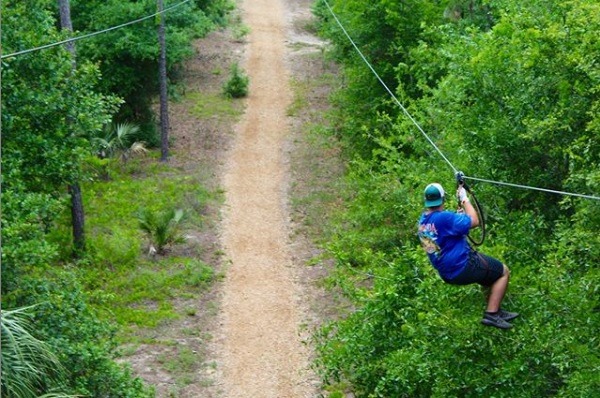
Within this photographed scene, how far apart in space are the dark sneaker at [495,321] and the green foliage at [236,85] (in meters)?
24.6

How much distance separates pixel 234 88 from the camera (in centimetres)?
3275

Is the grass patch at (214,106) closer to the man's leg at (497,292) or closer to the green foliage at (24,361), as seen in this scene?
the green foliage at (24,361)

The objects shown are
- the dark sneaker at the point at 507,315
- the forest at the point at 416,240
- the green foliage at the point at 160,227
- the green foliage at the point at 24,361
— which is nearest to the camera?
the dark sneaker at the point at 507,315

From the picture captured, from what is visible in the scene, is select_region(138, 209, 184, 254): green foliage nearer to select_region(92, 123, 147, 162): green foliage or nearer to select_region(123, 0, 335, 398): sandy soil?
select_region(123, 0, 335, 398): sandy soil

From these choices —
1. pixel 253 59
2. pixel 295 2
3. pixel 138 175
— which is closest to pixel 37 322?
pixel 138 175

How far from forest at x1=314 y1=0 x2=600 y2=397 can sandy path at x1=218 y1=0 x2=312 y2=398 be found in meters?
1.68

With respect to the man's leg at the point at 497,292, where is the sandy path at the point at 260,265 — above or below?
below

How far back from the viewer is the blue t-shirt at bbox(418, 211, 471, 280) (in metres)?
8.54

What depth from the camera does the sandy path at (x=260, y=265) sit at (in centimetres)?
1680

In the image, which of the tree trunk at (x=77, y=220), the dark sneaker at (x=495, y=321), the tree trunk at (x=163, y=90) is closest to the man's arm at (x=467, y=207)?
the dark sneaker at (x=495, y=321)

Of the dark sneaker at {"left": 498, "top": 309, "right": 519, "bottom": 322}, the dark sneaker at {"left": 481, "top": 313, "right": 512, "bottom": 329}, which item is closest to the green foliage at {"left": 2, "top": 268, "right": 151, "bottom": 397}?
the dark sneaker at {"left": 481, "top": 313, "right": 512, "bottom": 329}

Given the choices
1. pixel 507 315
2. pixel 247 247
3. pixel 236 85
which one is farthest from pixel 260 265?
pixel 236 85

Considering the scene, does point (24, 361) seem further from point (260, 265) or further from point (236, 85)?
point (236, 85)

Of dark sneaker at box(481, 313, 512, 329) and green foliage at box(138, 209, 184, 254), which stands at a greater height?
dark sneaker at box(481, 313, 512, 329)
